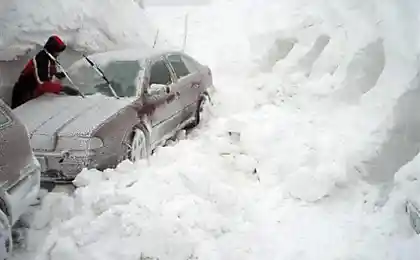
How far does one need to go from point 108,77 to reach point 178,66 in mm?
1163

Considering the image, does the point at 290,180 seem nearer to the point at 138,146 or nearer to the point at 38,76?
the point at 138,146

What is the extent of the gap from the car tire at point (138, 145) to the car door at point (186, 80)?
1282 mm

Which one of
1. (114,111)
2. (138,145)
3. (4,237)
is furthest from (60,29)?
(4,237)

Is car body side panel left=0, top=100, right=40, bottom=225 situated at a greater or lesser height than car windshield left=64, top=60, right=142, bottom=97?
greater

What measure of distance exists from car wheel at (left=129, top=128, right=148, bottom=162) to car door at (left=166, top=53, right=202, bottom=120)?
1303 mm

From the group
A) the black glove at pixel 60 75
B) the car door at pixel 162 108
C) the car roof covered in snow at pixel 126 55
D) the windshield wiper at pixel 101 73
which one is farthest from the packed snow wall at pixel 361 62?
the black glove at pixel 60 75

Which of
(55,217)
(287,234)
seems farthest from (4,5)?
(287,234)

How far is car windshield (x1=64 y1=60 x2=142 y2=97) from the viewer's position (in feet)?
19.5

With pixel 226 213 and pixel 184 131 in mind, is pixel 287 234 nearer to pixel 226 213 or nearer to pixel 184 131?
pixel 226 213

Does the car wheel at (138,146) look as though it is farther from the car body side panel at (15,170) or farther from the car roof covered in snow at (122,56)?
the car body side panel at (15,170)

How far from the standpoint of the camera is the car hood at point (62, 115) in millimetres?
4871

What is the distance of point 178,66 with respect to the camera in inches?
277

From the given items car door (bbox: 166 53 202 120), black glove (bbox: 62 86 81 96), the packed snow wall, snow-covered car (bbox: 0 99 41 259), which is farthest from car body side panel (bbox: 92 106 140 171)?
the packed snow wall

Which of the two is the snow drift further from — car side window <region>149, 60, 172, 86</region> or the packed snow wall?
the packed snow wall
